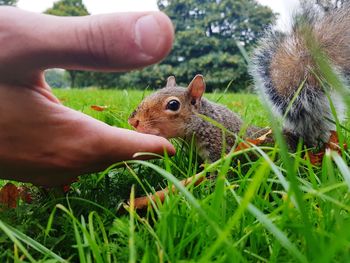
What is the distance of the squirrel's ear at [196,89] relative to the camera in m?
1.51

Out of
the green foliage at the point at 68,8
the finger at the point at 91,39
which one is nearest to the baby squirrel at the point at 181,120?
the finger at the point at 91,39

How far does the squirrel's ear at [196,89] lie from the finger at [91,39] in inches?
29.5

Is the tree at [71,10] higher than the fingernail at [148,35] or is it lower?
lower

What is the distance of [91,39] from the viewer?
730 mm

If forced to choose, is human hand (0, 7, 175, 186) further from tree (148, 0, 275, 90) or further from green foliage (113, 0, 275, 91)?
tree (148, 0, 275, 90)

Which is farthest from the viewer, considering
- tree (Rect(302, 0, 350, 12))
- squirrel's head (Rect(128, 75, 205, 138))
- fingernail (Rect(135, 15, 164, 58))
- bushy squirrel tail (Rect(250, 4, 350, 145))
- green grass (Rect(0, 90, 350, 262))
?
tree (Rect(302, 0, 350, 12))

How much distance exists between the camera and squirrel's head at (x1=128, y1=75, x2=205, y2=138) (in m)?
1.44

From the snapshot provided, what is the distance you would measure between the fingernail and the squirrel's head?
2.35 ft

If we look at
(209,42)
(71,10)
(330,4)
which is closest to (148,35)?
(330,4)

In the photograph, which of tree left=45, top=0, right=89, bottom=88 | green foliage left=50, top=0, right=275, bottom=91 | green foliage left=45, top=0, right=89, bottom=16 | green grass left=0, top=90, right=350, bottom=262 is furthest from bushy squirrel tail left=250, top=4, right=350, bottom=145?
green foliage left=45, top=0, right=89, bottom=16

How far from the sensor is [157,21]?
0.71 meters

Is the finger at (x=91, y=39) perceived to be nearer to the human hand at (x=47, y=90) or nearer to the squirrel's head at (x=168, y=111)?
the human hand at (x=47, y=90)

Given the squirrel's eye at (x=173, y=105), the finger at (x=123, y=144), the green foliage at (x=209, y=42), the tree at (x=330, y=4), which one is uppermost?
the tree at (x=330, y=4)

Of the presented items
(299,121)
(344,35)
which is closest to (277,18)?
(344,35)
